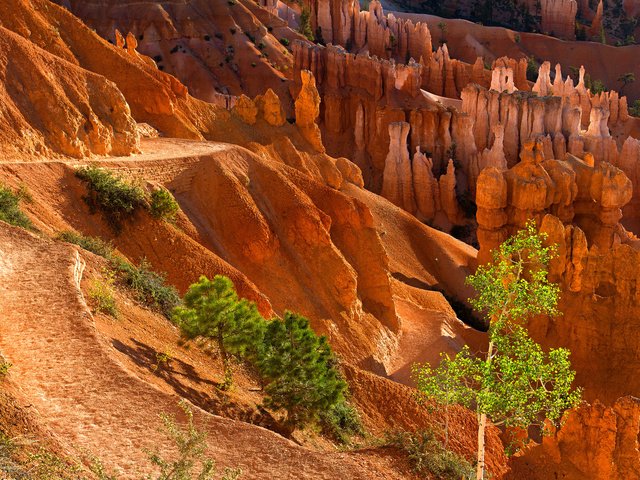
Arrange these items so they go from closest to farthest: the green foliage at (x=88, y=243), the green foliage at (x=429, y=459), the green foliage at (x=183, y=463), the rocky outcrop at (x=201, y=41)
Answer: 1. the green foliage at (x=183, y=463)
2. the green foliage at (x=429, y=459)
3. the green foliage at (x=88, y=243)
4. the rocky outcrop at (x=201, y=41)

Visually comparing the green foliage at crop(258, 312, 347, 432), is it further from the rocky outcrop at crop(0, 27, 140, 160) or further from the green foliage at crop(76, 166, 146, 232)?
the rocky outcrop at crop(0, 27, 140, 160)

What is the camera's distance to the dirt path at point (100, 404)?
10.6 m

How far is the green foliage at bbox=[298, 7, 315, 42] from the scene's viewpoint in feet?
239

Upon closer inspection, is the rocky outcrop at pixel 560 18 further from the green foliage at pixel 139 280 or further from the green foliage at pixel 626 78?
the green foliage at pixel 139 280

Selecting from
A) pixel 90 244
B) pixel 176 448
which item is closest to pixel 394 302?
pixel 90 244

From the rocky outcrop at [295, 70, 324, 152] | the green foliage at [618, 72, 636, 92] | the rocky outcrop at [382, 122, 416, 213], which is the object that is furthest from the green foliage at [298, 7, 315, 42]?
the green foliage at [618, 72, 636, 92]

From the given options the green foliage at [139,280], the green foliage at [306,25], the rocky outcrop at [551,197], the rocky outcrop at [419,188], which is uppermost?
the green foliage at [139,280]

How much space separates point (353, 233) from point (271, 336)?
14153mm

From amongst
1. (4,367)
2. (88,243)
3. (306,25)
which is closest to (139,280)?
(88,243)

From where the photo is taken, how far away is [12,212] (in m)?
17.4

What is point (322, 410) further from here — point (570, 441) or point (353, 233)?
point (353, 233)

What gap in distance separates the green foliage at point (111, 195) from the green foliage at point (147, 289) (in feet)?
13.8

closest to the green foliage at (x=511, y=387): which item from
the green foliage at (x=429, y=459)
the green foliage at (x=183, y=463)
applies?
the green foliage at (x=429, y=459)

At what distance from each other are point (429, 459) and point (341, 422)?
156 inches
